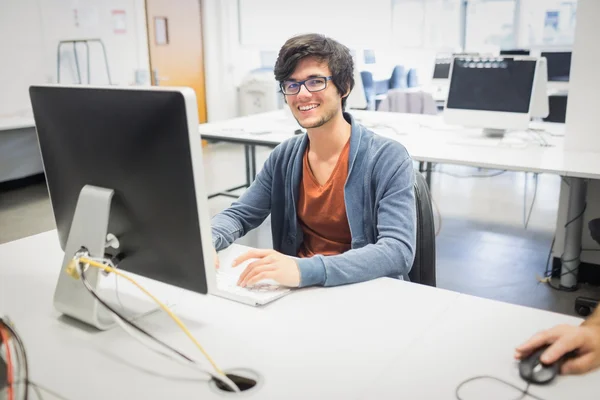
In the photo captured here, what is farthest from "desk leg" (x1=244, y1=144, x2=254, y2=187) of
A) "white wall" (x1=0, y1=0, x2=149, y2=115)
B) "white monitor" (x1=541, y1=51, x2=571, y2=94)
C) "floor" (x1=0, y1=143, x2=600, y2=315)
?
"white monitor" (x1=541, y1=51, x2=571, y2=94)

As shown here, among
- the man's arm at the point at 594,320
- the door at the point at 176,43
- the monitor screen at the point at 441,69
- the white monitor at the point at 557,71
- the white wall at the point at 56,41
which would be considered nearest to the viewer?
the man's arm at the point at 594,320

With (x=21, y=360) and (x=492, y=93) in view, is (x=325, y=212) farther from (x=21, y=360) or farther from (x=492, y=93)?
(x=492, y=93)

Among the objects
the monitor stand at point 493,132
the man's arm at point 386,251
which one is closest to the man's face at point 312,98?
the man's arm at point 386,251

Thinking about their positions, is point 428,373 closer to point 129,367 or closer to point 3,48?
point 129,367

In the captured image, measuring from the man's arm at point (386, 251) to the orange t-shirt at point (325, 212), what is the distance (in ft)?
0.49

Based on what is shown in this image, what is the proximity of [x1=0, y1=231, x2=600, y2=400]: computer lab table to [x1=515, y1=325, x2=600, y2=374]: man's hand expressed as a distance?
24 millimetres

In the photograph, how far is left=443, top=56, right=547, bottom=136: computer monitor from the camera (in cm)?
323

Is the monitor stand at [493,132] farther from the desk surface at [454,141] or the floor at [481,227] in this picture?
the floor at [481,227]

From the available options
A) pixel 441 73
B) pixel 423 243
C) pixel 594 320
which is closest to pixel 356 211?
pixel 423 243

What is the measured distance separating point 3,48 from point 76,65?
780mm

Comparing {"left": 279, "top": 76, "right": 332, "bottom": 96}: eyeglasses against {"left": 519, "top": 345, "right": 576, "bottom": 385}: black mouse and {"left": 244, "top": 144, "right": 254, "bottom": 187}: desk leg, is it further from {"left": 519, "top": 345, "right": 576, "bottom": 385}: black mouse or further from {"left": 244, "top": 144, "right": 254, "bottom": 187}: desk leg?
{"left": 244, "top": 144, "right": 254, "bottom": 187}: desk leg

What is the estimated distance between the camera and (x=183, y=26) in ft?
22.4

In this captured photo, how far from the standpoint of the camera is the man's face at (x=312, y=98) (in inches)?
63.7

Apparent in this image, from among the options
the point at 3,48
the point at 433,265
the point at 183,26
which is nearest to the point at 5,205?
the point at 3,48
